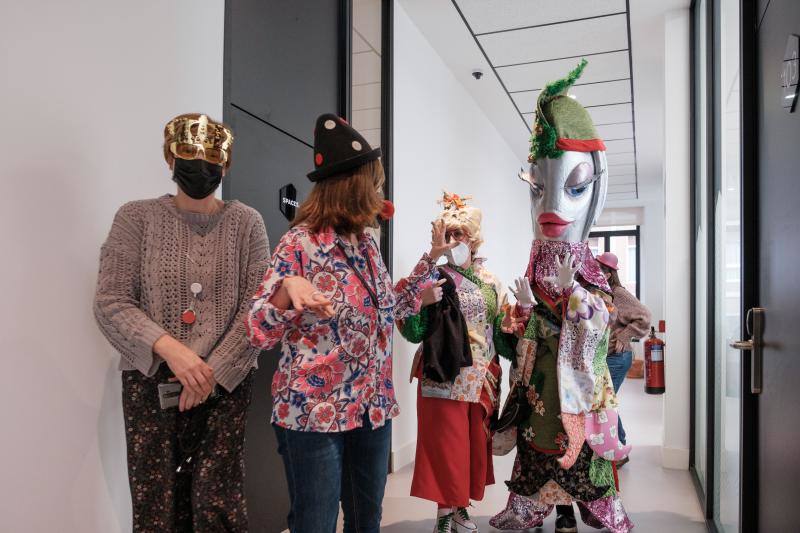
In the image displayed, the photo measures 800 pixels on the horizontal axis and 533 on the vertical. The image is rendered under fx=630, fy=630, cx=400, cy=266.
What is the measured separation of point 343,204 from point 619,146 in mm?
6019

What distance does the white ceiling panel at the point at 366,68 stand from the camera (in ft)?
10.7

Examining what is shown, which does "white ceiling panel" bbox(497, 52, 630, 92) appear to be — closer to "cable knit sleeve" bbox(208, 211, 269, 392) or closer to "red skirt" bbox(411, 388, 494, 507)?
"red skirt" bbox(411, 388, 494, 507)

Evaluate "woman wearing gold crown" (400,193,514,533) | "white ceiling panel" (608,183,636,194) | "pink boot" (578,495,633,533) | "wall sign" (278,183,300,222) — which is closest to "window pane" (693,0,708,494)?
"pink boot" (578,495,633,533)

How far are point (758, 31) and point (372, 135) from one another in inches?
83.0

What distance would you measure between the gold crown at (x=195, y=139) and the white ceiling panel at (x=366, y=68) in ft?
5.86

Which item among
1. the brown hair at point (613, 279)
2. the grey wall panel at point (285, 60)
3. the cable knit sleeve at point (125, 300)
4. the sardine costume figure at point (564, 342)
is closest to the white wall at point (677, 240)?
the brown hair at point (613, 279)

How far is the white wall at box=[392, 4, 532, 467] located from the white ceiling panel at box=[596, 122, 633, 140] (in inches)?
45.7

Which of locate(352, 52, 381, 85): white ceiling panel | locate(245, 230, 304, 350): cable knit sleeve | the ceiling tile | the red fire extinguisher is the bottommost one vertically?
the red fire extinguisher

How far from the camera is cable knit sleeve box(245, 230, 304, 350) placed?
135cm

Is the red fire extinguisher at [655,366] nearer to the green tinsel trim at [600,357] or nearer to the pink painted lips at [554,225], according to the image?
the green tinsel trim at [600,357]

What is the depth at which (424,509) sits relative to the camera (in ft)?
9.57

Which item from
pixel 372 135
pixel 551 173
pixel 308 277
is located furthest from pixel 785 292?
pixel 372 135

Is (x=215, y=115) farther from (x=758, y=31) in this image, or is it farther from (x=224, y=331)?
(x=758, y=31)

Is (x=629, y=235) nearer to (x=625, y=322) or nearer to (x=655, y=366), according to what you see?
(x=655, y=366)
